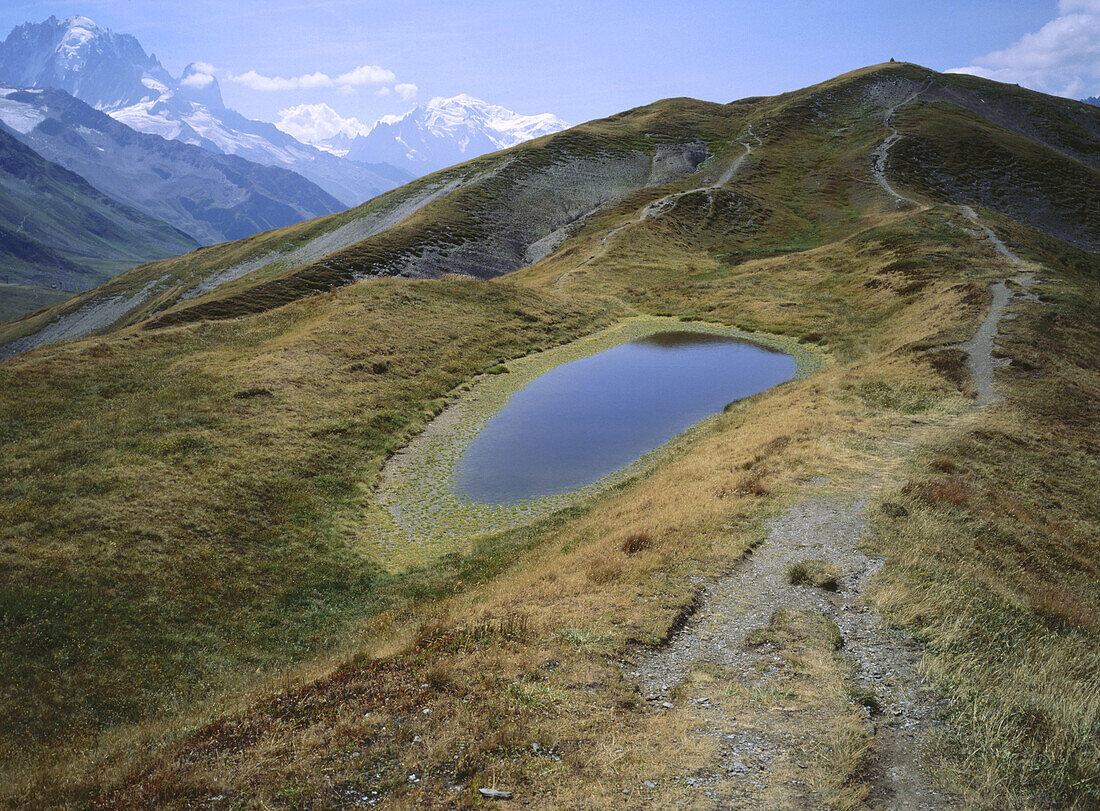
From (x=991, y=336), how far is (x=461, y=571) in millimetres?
38790

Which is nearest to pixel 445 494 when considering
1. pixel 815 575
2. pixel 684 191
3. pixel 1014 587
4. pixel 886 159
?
pixel 815 575

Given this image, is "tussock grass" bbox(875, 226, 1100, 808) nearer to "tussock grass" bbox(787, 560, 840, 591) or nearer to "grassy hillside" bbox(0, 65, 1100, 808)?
"grassy hillside" bbox(0, 65, 1100, 808)

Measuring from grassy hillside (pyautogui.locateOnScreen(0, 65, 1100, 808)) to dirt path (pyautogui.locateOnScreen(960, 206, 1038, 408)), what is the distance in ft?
2.98

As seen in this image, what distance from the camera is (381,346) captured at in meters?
46.2

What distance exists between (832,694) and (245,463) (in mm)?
26627

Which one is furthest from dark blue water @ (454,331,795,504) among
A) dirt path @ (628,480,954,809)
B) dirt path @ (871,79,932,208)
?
dirt path @ (871,79,932,208)

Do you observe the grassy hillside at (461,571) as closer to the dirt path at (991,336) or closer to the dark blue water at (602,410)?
the dirt path at (991,336)

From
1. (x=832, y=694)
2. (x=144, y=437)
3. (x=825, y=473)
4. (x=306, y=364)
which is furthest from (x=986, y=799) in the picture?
(x=306, y=364)

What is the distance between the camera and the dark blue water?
31.5m

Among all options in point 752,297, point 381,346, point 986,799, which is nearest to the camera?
Result: point 986,799

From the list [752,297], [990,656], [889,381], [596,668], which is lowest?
[596,668]

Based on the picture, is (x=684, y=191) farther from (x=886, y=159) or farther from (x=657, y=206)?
(x=886, y=159)

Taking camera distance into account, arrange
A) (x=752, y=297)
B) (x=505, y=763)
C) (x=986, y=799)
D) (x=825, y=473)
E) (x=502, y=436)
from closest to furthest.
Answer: (x=986, y=799) → (x=505, y=763) → (x=825, y=473) → (x=502, y=436) → (x=752, y=297)

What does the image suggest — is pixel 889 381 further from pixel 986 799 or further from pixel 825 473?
pixel 986 799
